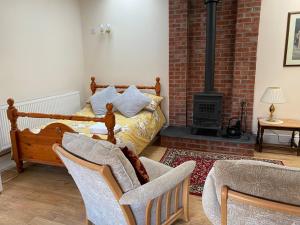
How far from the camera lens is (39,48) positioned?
12.3 feet

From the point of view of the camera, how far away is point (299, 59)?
364 centimetres

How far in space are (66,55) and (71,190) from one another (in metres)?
2.56

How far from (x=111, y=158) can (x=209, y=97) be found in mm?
2627

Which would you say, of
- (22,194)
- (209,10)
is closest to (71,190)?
(22,194)

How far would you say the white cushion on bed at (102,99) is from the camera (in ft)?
13.1

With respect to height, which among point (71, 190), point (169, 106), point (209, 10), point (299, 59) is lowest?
point (71, 190)

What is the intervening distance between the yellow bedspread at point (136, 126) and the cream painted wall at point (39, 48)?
Result: 0.70 meters

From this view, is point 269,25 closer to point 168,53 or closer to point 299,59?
point 299,59

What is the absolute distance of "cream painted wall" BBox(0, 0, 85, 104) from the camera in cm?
325

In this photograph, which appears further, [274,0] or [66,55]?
[66,55]

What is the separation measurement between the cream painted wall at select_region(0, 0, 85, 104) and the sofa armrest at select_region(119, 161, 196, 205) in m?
2.60

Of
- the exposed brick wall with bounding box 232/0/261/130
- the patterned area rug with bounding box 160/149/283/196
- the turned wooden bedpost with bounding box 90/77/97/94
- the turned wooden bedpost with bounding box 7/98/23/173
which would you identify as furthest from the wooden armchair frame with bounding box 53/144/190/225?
the turned wooden bedpost with bounding box 90/77/97/94

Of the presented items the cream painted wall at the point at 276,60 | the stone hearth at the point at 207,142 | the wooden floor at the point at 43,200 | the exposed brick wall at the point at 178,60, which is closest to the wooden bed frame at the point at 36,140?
the wooden floor at the point at 43,200

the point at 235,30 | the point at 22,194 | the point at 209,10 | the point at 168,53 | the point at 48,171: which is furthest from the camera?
the point at 168,53
